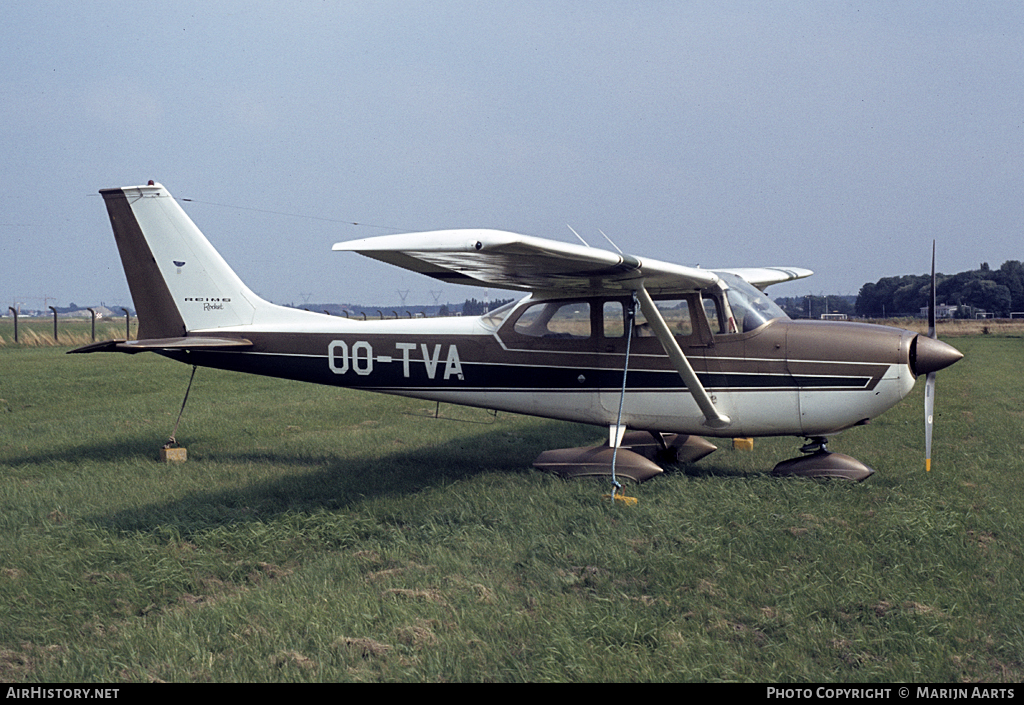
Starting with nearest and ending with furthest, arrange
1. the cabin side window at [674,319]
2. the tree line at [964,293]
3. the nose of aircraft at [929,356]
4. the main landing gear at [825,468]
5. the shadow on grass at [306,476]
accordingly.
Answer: the shadow on grass at [306,476] < the main landing gear at [825,468] < the nose of aircraft at [929,356] < the cabin side window at [674,319] < the tree line at [964,293]

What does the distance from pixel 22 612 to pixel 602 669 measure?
3.62 meters

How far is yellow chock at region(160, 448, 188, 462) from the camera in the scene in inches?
356

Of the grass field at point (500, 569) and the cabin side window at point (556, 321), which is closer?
the grass field at point (500, 569)

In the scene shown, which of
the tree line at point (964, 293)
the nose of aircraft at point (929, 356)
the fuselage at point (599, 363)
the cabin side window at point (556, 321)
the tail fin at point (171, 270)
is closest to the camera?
the nose of aircraft at point (929, 356)

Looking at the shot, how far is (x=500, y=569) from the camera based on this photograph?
197 inches

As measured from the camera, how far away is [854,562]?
15.8ft

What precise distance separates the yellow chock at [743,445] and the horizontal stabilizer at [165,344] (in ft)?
21.0

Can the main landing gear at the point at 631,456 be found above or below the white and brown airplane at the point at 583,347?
below

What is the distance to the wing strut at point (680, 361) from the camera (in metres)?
7.15

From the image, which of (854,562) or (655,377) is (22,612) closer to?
(854,562)

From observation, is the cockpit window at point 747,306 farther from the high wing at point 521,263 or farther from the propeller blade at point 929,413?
the propeller blade at point 929,413

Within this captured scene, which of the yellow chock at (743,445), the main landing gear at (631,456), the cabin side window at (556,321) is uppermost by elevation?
the cabin side window at (556,321)

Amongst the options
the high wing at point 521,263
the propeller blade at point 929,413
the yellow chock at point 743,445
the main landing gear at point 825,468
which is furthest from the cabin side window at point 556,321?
the propeller blade at point 929,413

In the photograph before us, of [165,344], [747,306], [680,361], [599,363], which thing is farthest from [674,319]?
[165,344]
